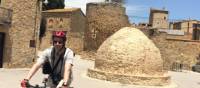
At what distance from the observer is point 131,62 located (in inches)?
1099

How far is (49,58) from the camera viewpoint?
646 cm

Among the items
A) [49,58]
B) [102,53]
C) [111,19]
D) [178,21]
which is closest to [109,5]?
[111,19]

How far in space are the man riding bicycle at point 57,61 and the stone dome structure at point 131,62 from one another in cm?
2107

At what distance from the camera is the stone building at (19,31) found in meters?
27.2

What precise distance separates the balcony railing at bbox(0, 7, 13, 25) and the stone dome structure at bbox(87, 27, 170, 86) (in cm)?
621

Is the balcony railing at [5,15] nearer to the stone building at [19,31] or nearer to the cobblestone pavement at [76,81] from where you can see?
the stone building at [19,31]

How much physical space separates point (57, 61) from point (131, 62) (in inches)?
851

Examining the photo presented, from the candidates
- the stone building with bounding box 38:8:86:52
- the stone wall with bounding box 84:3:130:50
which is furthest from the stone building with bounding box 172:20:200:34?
the stone wall with bounding box 84:3:130:50

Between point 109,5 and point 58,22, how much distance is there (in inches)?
397

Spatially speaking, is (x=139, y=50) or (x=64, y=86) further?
(x=139, y=50)

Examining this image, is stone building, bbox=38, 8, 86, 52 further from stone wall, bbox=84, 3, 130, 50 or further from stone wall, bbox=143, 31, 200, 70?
stone wall, bbox=143, 31, 200, 70

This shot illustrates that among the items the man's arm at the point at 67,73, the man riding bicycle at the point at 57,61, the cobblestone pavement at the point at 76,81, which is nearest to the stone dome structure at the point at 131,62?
the cobblestone pavement at the point at 76,81

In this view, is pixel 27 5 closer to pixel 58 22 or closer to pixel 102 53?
pixel 102 53

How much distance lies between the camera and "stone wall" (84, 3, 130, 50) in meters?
41.6
